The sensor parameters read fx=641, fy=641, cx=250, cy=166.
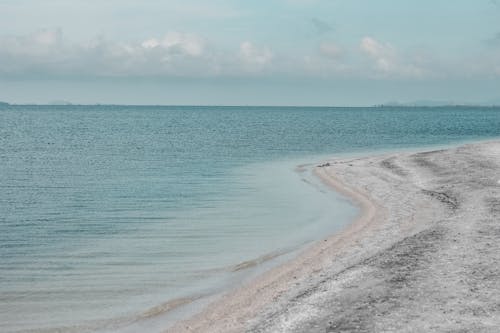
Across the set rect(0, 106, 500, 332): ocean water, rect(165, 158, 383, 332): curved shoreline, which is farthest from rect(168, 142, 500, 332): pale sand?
rect(0, 106, 500, 332): ocean water

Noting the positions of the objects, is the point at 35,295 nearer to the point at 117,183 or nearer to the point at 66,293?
the point at 66,293

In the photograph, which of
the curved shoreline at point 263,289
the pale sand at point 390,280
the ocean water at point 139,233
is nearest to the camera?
the pale sand at point 390,280

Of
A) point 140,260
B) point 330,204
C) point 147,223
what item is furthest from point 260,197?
point 140,260

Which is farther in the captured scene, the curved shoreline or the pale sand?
the curved shoreline

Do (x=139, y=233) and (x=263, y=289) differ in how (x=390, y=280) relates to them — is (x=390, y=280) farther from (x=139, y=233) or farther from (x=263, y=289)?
(x=139, y=233)

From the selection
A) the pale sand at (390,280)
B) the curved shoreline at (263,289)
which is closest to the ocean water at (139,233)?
the curved shoreline at (263,289)

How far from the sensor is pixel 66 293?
2022cm

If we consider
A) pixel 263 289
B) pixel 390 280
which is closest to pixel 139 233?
pixel 263 289

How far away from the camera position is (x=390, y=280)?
62.2ft

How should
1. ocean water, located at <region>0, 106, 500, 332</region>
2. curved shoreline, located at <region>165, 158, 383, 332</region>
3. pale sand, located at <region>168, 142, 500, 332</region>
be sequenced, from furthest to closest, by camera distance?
1. ocean water, located at <region>0, 106, 500, 332</region>
2. curved shoreline, located at <region>165, 158, 383, 332</region>
3. pale sand, located at <region>168, 142, 500, 332</region>

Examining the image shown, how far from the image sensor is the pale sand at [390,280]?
1571cm

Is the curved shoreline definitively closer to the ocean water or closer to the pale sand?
the pale sand

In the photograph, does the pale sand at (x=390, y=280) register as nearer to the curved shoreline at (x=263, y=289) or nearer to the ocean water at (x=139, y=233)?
the curved shoreline at (x=263, y=289)

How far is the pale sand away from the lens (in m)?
15.7
